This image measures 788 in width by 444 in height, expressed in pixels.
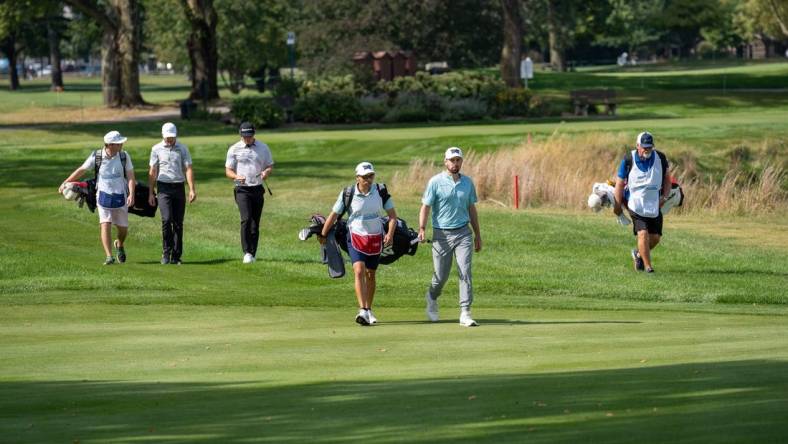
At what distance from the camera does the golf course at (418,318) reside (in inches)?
344

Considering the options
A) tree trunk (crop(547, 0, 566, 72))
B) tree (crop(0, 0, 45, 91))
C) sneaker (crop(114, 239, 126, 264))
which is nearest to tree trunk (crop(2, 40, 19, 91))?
tree (crop(0, 0, 45, 91))

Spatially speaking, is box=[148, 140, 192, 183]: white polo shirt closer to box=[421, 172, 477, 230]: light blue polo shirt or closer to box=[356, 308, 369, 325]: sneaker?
box=[356, 308, 369, 325]: sneaker

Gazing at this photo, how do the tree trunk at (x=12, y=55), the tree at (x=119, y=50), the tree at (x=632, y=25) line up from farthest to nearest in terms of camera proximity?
the tree at (x=632, y=25) < the tree trunk at (x=12, y=55) < the tree at (x=119, y=50)

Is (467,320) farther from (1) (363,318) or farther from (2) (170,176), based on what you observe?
(2) (170,176)

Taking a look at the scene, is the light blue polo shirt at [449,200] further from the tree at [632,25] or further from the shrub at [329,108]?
the tree at [632,25]

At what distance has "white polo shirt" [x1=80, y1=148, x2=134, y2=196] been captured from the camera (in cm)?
1994

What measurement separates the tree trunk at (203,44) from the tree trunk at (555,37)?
37029 millimetres

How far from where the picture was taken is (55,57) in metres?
103

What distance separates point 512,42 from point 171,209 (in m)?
48.7

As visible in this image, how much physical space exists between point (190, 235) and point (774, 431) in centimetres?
1971

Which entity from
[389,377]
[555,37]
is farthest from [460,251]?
[555,37]

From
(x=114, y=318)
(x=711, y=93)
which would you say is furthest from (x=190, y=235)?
(x=711, y=93)

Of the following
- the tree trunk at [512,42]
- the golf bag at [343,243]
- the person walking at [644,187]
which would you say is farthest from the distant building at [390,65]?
the golf bag at [343,243]

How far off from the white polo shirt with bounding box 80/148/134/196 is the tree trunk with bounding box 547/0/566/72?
77222 millimetres
